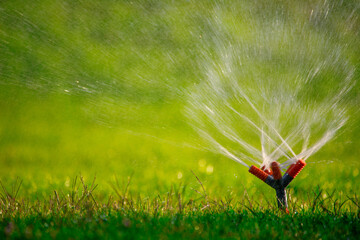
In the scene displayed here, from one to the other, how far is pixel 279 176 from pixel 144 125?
4.19m

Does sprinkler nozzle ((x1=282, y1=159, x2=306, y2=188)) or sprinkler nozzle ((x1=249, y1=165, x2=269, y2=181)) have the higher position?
sprinkler nozzle ((x1=282, y1=159, x2=306, y2=188))

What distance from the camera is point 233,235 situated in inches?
92.6

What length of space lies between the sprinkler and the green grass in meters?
0.16

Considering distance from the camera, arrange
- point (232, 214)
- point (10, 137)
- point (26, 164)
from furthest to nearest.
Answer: point (10, 137) < point (26, 164) < point (232, 214)

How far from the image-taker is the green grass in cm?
276

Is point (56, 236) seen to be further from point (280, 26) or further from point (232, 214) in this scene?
point (280, 26)

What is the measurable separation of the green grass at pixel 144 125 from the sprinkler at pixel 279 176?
0.53 ft

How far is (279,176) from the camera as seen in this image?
111 inches

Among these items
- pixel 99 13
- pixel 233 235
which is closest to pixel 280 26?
pixel 99 13

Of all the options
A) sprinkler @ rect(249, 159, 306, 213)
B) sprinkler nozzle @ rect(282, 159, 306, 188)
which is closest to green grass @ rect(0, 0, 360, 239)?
sprinkler @ rect(249, 159, 306, 213)

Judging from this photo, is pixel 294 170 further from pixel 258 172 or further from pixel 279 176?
pixel 258 172

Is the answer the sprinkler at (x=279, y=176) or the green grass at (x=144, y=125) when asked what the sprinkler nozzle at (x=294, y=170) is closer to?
the sprinkler at (x=279, y=176)

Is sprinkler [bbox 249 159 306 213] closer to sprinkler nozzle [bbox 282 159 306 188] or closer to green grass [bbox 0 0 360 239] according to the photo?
sprinkler nozzle [bbox 282 159 306 188]

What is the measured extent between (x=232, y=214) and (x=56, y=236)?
52.0 inches
